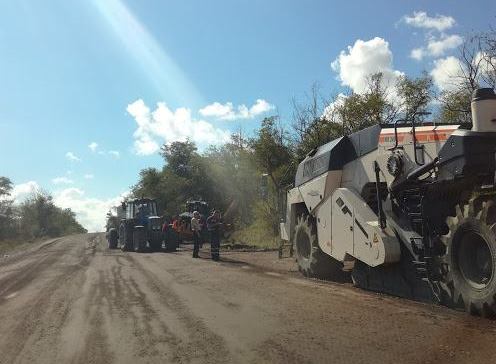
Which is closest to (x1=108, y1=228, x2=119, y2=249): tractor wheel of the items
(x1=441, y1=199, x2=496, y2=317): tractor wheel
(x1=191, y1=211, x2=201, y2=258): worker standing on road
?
(x1=191, y1=211, x2=201, y2=258): worker standing on road

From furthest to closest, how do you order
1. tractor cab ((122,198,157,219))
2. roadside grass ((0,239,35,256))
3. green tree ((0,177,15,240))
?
green tree ((0,177,15,240)), roadside grass ((0,239,35,256)), tractor cab ((122,198,157,219))

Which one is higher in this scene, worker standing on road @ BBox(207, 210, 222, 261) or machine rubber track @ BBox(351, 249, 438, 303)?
worker standing on road @ BBox(207, 210, 222, 261)

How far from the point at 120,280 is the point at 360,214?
623 cm

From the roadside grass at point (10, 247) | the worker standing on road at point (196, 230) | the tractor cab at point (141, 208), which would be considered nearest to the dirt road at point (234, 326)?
the worker standing on road at point (196, 230)

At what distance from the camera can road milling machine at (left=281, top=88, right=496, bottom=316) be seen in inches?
278

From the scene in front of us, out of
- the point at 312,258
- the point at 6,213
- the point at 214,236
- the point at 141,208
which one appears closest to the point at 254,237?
the point at 141,208

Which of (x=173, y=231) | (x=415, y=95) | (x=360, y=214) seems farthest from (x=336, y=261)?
(x=415, y=95)

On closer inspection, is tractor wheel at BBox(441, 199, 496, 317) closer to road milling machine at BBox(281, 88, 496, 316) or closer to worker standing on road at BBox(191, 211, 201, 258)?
road milling machine at BBox(281, 88, 496, 316)

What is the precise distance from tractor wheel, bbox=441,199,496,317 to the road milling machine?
0.01 metres

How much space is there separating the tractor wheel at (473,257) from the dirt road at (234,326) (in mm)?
247

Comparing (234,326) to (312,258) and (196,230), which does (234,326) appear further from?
(196,230)

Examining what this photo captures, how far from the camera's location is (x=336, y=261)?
37.3 ft

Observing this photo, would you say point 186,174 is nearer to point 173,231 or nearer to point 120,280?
point 173,231

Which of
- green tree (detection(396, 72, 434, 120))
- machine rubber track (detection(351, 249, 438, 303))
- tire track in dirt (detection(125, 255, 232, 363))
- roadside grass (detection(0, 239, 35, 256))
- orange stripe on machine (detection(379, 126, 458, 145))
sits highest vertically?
green tree (detection(396, 72, 434, 120))
